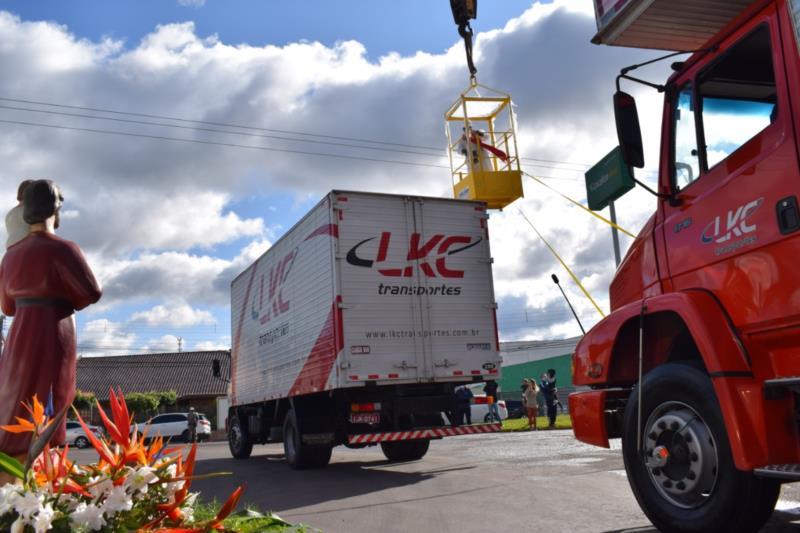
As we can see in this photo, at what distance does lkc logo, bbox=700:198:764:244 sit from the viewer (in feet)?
12.6

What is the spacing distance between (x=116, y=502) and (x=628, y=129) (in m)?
4.00

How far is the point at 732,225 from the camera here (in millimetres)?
3979

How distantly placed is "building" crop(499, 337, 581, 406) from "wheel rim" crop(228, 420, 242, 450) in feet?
45.5

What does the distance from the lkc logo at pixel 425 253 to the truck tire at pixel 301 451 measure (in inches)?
111

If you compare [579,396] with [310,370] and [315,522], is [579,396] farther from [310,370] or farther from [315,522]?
[310,370]

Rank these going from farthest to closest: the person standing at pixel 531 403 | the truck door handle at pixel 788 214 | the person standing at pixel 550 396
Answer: the person standing at pixel 531 403
the person standing at pixel 550 396
the truck door handle at pixel 788 214

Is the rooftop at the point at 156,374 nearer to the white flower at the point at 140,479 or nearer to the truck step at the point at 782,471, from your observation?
the truck step at the point at 782,471

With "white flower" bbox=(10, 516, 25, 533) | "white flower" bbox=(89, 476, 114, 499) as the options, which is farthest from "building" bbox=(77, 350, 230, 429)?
"white flower" bbox=(10, 516, 25, 533)

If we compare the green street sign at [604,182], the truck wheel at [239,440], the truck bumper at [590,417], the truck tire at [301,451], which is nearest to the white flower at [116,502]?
the truck bumper at [590,417]

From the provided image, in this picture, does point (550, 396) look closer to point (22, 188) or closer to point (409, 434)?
point (409, 434)

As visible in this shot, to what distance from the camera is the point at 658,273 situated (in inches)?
183

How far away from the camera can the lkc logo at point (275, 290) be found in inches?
484

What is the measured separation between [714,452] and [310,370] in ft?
24.9

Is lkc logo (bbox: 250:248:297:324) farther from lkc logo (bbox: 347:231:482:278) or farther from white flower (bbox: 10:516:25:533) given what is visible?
white flower (bbox: 10:516:25:533)
